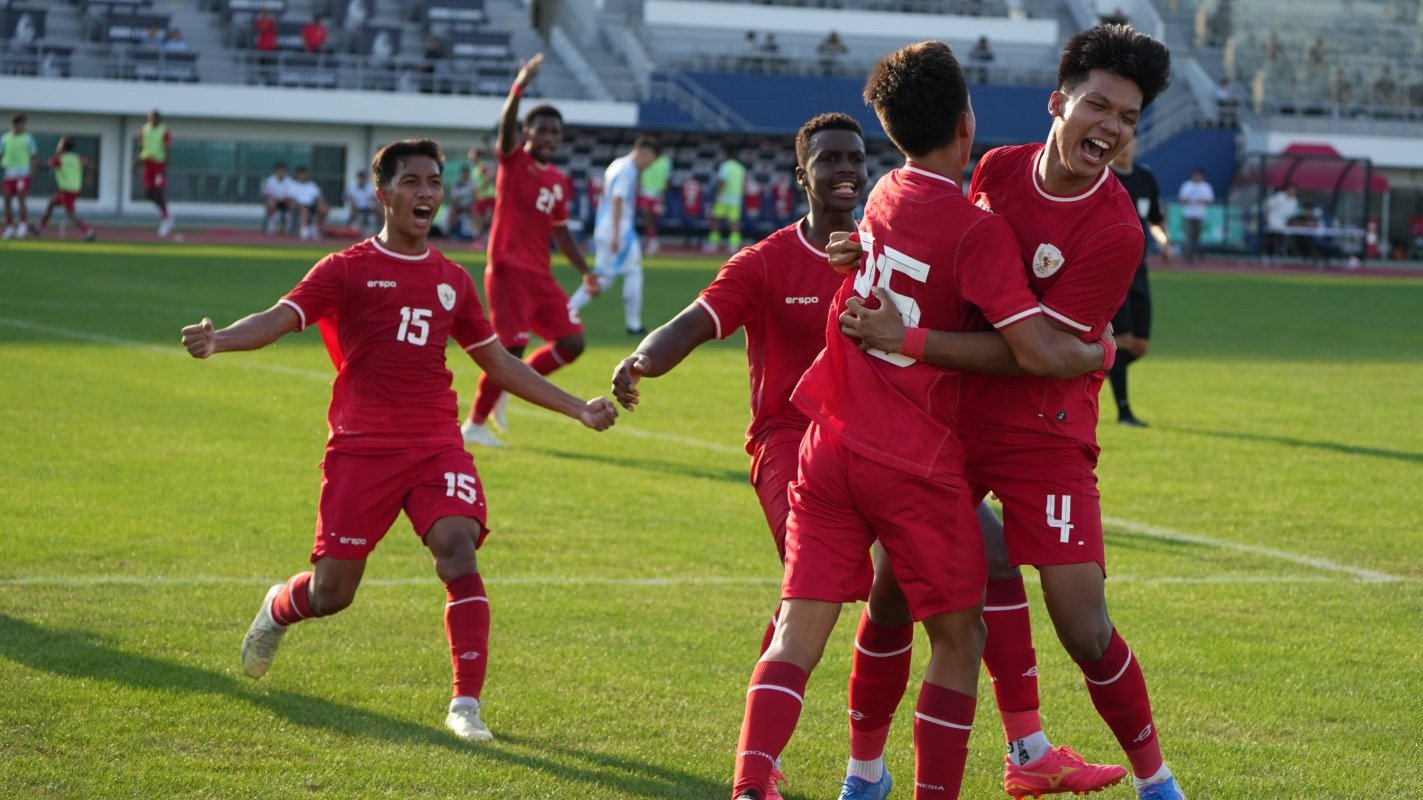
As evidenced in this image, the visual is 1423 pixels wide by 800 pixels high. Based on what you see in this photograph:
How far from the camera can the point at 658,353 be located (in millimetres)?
4914

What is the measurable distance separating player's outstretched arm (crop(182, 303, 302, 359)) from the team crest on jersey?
2426 mm

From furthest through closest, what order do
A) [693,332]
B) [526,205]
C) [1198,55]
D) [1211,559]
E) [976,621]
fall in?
[1198,55] → [526,205] → [1211,559] → [693,332] → [976,621]

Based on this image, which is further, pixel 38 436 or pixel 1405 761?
pixel 38 436

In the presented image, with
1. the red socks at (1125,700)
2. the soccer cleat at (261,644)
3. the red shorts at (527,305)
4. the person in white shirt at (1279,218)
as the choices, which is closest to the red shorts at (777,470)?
the red socks at (1125,700)

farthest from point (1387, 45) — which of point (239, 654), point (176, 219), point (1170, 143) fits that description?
point (239, 654)

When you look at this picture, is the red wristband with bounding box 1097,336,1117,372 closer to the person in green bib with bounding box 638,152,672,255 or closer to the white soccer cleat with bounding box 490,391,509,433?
the white soccer cleat with bounding box 490,391,509,433

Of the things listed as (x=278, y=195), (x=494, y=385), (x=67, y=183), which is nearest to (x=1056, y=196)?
(x=494, y=385)

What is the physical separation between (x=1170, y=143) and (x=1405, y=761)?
1650 inches

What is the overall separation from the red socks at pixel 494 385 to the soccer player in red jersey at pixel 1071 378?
6.38m

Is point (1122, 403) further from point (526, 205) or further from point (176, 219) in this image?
point (176, 219)

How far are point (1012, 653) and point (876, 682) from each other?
402mm

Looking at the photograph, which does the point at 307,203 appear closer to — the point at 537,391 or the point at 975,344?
the point at 537,391

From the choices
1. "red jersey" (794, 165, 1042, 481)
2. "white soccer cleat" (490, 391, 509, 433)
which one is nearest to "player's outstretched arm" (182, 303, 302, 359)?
"red jersey" (794, 165, 1042, 481)

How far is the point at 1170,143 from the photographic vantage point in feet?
149
